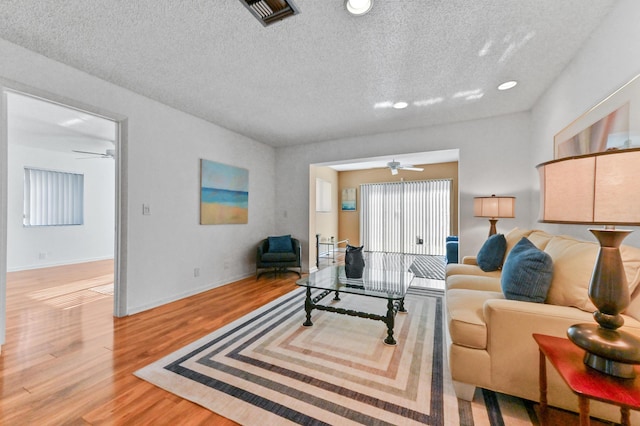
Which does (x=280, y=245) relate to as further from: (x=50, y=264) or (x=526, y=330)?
(x=50, y=264)

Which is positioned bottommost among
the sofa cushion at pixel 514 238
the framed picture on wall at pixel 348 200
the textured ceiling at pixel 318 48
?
the sofa cushion at pixel 514 238

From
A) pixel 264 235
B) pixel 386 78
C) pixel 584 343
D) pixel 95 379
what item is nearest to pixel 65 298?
pixel 95 379

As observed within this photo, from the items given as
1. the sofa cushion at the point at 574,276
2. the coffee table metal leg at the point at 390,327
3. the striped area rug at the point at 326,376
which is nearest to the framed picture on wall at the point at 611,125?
the sofa cushion at the point at 574,276

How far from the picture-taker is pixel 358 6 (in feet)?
5.35

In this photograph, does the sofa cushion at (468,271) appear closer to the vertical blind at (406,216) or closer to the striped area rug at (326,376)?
the striped area rug at (326,376)

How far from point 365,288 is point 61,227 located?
6819mm

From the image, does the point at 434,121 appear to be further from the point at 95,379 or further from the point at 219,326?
the point at 95,379

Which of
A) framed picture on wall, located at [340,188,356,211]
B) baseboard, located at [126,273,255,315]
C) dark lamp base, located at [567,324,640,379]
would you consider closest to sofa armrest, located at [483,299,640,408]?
dark lamp base, located at [567,324,640,379]

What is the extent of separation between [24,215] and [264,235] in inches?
190

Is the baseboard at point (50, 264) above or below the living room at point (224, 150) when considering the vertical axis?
below

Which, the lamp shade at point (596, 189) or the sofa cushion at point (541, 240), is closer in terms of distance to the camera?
the lamp shade at point (596, 189)

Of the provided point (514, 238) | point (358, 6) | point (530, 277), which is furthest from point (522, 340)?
point (358, 6)

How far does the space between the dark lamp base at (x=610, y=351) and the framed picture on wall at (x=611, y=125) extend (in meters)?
1.23

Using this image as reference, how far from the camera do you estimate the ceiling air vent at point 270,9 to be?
5.26ft
